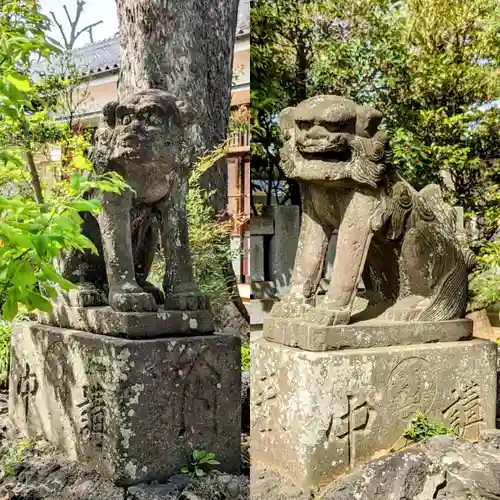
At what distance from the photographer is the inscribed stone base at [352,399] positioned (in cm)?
176

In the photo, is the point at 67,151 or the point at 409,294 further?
the point at 409,294

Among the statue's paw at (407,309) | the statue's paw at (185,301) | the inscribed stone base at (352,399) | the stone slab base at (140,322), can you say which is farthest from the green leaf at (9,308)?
the statue's paw at (407,309)

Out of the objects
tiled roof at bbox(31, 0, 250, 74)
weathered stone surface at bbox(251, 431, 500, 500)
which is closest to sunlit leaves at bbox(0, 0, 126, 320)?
tiled roof at bbox(31, 0, 250, 74)

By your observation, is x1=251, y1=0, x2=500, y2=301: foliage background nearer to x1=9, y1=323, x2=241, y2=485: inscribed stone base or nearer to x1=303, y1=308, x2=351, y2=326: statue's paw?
x1=303, y1=308, x2=351, y2=326: statue's paw

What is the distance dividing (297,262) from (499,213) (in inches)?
43.6

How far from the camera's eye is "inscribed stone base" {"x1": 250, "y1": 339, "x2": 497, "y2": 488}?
1.76m

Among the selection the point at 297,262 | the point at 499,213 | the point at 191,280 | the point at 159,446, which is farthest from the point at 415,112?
the point at 159,446

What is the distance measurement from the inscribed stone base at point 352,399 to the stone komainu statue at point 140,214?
36 cm

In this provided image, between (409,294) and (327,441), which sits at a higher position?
(409,294)

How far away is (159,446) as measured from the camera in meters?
1.69

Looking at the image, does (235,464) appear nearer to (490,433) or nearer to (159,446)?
(159,446)

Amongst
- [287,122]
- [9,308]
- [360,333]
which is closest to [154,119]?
[287,122]

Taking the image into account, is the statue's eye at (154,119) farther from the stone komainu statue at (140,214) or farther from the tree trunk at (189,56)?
the tree trunk at (189,56)

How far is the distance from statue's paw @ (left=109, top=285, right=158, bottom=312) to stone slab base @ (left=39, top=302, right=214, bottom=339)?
0.02 metres
